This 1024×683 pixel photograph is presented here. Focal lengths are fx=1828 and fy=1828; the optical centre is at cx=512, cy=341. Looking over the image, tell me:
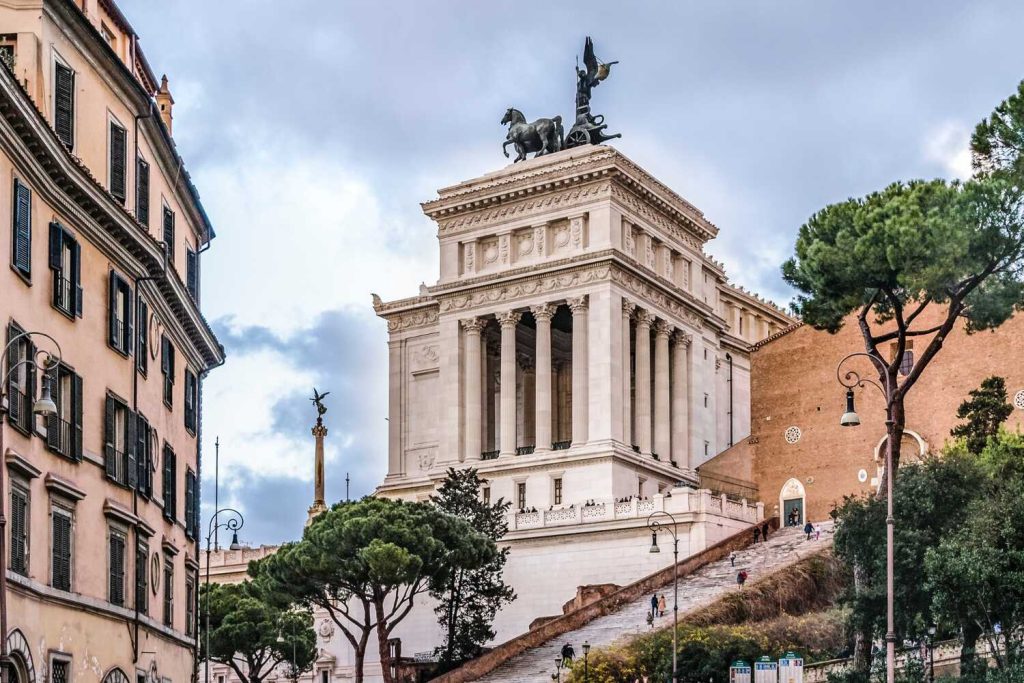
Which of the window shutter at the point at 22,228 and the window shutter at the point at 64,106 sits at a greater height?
the window shutter at the point at 64,106

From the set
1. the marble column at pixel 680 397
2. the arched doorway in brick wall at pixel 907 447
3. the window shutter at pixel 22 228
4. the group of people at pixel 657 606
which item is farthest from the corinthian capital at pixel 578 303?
the window shutter at pixel 22 228

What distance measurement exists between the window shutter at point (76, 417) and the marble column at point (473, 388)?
178 feet

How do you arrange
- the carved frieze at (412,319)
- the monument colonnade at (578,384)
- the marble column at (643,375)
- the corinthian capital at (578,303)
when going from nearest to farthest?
the corinthian capital at (578,303) → the monument colonnade at (578,384) → the marble column at (643,375) → the carved frieze at (412,319)

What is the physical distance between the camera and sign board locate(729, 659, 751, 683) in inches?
1825

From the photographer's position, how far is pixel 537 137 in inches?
3469

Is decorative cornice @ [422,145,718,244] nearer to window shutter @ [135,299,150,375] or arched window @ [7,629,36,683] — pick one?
window shutter @ [135,299,150,375]

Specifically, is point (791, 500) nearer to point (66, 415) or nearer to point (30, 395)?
point (66, 415)

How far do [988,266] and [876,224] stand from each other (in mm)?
2946

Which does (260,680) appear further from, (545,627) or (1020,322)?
(1020,322)

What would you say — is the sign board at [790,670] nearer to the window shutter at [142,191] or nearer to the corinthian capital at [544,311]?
the window shutter at [142,191]

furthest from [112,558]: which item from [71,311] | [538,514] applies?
[538,514]

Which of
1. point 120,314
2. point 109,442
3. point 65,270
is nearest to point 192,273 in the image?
point 120,314

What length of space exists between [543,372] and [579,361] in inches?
79.7

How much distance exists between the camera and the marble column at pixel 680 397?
86.5m
